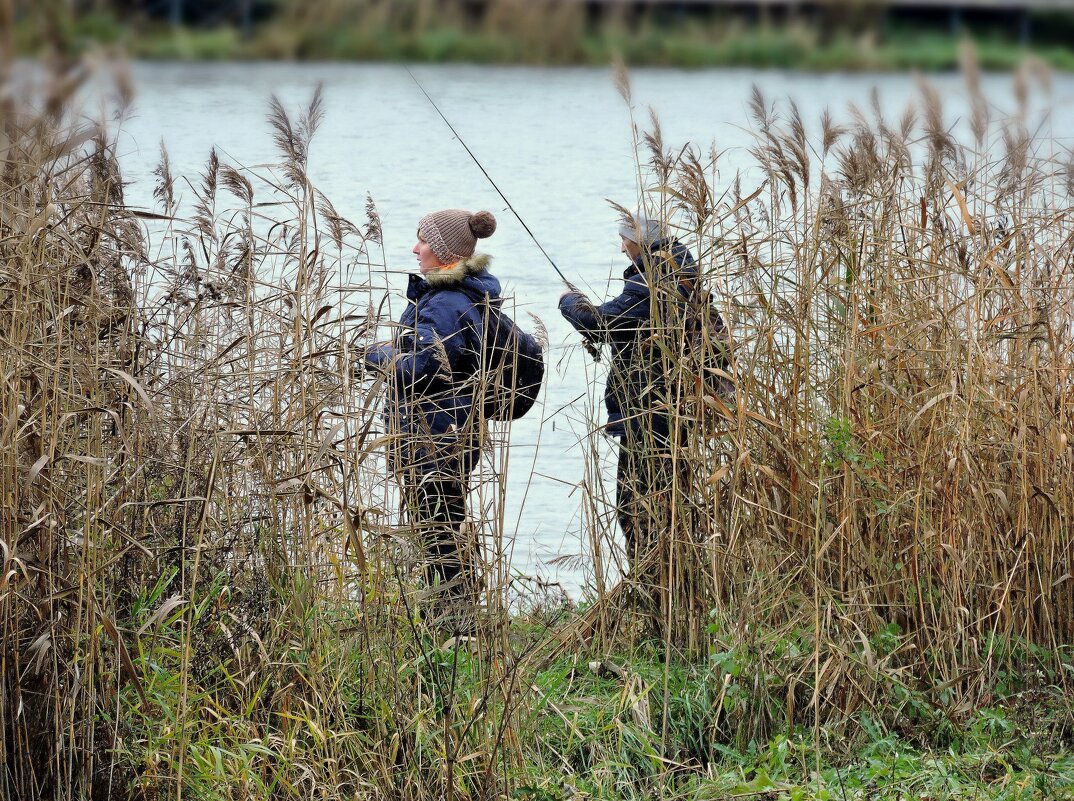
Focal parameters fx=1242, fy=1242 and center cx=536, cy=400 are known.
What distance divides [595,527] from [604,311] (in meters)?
0.82

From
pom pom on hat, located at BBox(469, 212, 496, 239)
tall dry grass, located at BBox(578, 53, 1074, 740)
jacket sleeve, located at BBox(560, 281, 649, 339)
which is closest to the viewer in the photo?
tall dry grass, located at BBox(578, 53, 1074, 740)

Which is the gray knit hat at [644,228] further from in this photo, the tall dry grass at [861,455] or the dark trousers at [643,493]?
the dark trousers at [643,493]

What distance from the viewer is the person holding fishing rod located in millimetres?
3959

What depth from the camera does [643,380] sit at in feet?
14.0

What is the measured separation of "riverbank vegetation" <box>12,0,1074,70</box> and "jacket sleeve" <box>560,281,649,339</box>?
2333 millimetres

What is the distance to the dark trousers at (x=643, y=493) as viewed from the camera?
3982 mm

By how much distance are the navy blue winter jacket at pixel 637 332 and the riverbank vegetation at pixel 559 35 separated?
208 centimetres

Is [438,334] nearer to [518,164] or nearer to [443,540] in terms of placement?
[443,540]

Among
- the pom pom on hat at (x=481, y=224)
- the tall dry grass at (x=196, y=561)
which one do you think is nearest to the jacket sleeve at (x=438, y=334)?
the pom pom on hat at (x=481, y=224)

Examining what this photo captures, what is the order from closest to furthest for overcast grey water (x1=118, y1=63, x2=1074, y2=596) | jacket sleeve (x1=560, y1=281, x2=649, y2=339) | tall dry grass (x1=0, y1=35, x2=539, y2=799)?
tall dry grass (x1=0, y1=35, x2=539, y2=799) < jacket sleeve (x1=560, y1=281, x2=649, y2=339) < overcast grey water (x1=118, y1=63, x2=1074, y2=596)

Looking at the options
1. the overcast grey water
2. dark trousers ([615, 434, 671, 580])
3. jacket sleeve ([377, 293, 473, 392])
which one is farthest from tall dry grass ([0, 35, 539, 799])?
the overcast grey water

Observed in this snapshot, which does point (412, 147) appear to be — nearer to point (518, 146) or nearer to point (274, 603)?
point (518, 146)

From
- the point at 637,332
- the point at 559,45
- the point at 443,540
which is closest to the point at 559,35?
the point at 559,45

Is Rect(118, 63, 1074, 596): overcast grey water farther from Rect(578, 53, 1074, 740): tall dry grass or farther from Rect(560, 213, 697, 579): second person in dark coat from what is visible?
Rect(578, 53, 1074, 740): tall dry grass
